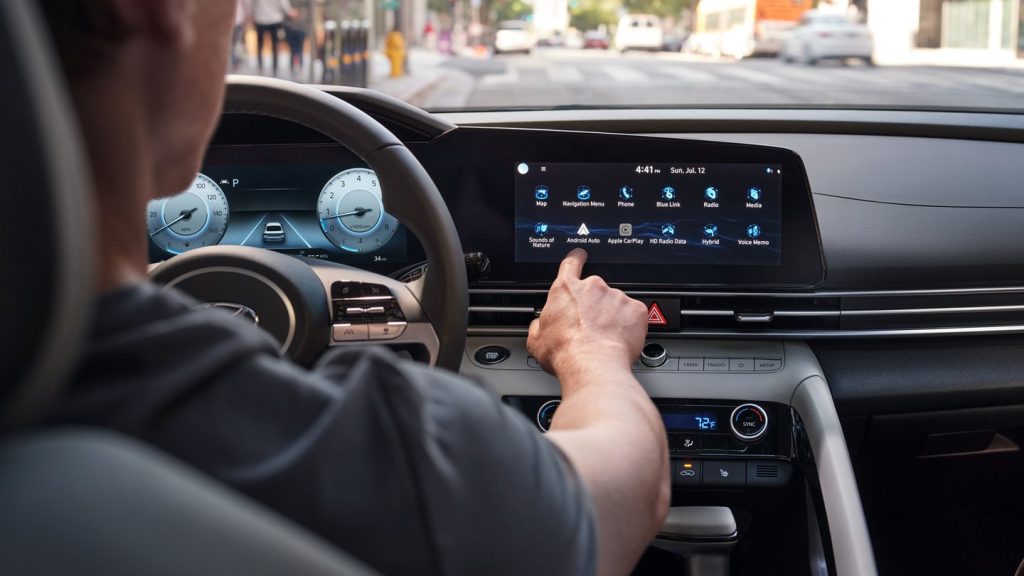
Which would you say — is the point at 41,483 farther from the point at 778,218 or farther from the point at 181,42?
the point at 778,218

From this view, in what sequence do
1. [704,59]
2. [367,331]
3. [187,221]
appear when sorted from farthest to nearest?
[704,59], [187,221], [367,331]

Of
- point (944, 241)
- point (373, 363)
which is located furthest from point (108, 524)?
point (944, 241)

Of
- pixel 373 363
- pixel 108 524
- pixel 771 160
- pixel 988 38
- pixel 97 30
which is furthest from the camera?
pixel 988 38

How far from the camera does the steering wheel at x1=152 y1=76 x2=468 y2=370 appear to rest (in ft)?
6.29

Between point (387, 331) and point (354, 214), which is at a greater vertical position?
point (354, 214)

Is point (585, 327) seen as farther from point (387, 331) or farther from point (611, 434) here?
point (611, 434)

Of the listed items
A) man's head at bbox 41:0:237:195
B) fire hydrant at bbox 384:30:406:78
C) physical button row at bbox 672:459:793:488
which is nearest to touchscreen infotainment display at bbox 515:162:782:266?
physical button row at bbox 672:459:793:488

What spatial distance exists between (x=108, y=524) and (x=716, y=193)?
2039 millimetres

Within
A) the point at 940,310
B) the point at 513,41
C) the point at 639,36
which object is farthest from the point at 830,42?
the point at 940,310

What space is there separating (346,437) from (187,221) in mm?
1565

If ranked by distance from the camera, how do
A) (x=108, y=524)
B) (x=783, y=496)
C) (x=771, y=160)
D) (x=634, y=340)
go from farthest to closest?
(x=783, y=496), (x=771, y=160), (x=634, y=340), (x=108, y=524)

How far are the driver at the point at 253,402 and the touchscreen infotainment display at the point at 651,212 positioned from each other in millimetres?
1491

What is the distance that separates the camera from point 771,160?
2631 mm

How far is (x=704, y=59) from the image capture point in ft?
102
